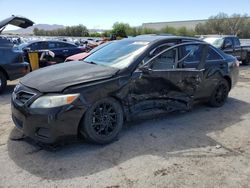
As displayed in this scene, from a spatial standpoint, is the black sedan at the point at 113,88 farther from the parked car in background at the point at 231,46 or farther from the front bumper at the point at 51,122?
the parked car in background at the point at 231,46

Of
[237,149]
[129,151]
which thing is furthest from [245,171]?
[129,151]

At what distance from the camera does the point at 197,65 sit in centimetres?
578

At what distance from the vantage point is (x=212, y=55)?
6.29 meters

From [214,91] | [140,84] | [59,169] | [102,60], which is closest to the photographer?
[59,169]

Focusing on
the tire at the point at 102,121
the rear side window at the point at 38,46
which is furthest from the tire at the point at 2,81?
the rear side window at the point at 38,46

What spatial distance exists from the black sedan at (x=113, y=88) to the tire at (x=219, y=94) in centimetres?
12

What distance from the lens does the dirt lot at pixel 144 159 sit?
345cm

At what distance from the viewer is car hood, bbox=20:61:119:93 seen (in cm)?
406

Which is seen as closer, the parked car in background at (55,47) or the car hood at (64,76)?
the car hood at (64,76)

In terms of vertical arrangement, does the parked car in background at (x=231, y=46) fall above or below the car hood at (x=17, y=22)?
below

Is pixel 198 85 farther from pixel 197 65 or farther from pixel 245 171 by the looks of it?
pixel 245 171

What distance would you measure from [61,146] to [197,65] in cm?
308

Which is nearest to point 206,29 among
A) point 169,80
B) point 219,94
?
point 219,94

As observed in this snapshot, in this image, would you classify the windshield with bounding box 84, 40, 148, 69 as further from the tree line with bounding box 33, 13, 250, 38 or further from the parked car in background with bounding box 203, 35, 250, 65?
the tree line with bounding box 33, 13, 250, 38
